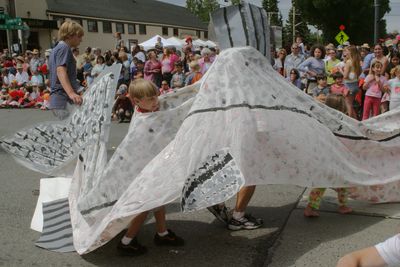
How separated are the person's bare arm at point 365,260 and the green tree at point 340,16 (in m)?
50.7

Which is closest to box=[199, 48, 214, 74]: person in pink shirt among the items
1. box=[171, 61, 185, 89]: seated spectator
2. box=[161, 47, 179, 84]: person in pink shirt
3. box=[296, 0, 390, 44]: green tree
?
box=[171, 61, 185, 89]: seated spectator

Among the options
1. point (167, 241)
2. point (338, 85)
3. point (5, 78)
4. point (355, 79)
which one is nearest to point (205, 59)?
point (338, 85)

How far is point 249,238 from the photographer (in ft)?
12.9

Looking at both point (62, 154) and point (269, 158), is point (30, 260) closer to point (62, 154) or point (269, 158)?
point (62, 154)

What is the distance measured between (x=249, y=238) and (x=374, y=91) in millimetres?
5524

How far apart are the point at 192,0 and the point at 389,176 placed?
8493cm

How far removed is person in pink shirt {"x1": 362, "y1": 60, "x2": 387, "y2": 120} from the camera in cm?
844

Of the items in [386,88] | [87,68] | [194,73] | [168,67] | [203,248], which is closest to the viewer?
[203,248]

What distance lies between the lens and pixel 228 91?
11.9 feet

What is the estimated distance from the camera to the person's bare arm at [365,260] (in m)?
2.42

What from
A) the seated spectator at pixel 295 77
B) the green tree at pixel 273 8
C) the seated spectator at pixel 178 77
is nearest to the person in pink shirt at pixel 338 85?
the seated spectator at pixel 295 77

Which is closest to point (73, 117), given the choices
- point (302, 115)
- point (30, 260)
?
point (30, 260)

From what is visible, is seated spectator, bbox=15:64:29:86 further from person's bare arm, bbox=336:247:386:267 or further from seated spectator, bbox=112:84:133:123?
person's bare arm, bbox=336:247:386:267

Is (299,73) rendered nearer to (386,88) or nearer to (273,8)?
(386,88)
